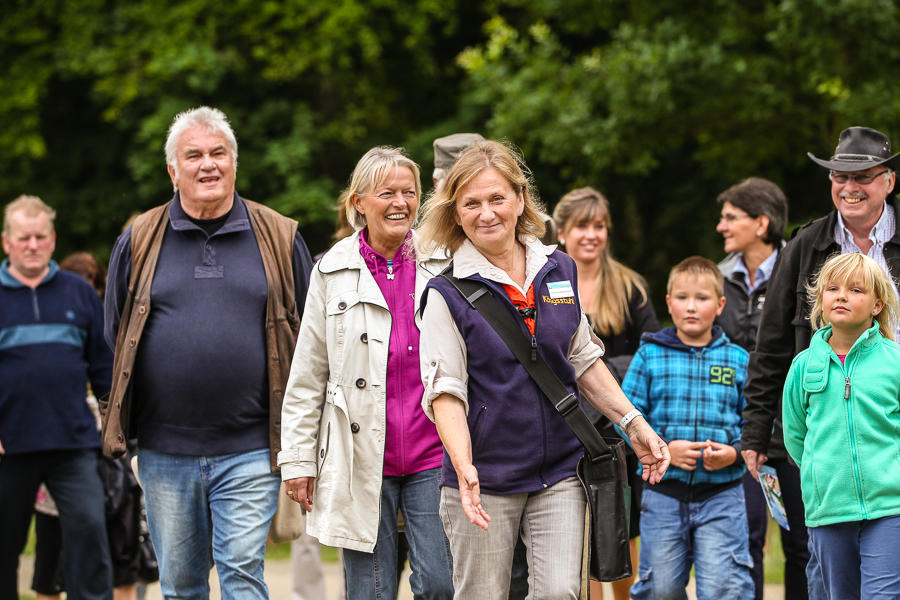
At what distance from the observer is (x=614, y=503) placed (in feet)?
13.0

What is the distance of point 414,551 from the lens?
443 centimetres

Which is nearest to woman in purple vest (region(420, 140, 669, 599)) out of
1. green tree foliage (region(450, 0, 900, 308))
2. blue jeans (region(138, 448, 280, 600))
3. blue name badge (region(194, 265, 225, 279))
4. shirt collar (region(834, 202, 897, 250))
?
blue jeans (region(138, 448, 280, 600))

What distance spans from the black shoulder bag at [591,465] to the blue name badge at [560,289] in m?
0.19

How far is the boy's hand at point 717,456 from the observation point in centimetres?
522

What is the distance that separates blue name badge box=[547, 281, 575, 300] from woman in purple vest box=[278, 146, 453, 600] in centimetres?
54

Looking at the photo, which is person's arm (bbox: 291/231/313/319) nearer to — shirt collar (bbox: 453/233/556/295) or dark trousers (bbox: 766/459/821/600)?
shirt collar (bbox: 453/233/556/295)

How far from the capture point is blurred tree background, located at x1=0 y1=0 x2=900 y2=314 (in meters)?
12.8

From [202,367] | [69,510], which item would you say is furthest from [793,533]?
[69,510]

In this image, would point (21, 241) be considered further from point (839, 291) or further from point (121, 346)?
point (839, 291)

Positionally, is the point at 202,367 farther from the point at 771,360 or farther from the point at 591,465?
the point at 771,360

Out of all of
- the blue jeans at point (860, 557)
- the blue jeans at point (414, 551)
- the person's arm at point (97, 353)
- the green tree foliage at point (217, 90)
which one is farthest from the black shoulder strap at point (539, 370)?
the green tree foliage at point (217, 90)

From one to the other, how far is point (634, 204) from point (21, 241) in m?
12.1

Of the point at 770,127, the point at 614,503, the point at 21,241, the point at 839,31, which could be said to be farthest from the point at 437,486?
the point at 770,127

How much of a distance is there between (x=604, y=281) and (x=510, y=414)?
230 centimetres
